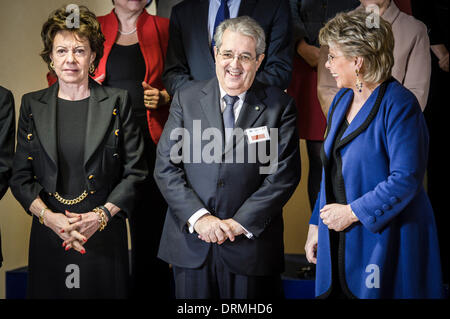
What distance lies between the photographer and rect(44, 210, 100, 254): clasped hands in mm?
2801

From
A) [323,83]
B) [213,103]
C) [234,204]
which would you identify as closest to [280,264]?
[234,204]

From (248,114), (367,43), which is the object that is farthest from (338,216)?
(367,43)

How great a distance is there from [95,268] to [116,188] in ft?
1.48

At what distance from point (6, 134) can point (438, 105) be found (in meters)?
2.66

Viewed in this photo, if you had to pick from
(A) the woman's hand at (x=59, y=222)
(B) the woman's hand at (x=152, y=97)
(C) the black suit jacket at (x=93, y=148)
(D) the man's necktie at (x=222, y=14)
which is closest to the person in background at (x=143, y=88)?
(B) the woman's hand at (x=152, y=97)

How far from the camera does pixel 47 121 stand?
285 cm

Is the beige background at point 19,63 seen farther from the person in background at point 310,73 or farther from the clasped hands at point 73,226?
the person in background at point 310,73

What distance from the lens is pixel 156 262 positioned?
3.40 meters

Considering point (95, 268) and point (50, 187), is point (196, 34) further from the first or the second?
point (95, 268)

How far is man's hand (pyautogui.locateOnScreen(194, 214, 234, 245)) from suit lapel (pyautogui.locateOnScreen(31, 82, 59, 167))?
0.85 m

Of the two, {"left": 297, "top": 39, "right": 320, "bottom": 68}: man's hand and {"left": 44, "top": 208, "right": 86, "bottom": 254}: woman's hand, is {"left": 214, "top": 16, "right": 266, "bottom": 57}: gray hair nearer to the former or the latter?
{"left": 297, "top": 39, "right": 320, "bottom": 68}: man's hand

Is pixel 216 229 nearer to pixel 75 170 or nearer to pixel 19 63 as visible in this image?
pixel 75 170

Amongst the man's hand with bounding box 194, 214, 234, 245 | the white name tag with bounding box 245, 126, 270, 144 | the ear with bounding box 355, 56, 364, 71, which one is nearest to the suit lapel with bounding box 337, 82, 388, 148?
the ear with bounding box 355, 56, 364, 71

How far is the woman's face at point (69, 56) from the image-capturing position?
2842 mm
